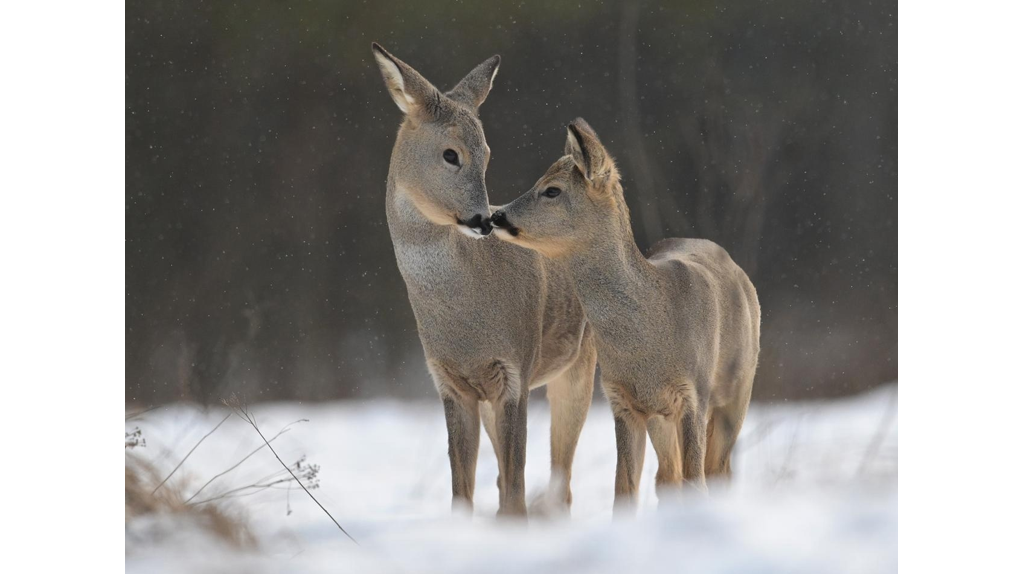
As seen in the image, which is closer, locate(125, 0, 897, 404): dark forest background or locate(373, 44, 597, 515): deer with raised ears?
locate(373, 44, 597, 515): deer with raised ears

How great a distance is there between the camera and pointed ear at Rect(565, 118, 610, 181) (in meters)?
6.28

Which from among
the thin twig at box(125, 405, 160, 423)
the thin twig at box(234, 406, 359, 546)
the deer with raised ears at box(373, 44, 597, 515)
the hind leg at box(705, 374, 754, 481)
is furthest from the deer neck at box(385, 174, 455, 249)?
the thin twig at box(125, 405, 160, 423)

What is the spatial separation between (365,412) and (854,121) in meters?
3.12

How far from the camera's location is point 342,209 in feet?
26.2

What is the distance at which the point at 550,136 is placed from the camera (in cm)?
750

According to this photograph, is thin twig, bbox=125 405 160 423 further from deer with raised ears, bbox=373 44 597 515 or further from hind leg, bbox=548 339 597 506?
hind leg, bbox=548 339 597 506

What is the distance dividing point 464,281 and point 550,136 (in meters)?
1.18

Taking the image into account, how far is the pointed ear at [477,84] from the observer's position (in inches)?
265

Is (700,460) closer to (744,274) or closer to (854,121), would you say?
(744,274)

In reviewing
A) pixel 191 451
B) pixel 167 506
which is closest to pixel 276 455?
pixel 191 451

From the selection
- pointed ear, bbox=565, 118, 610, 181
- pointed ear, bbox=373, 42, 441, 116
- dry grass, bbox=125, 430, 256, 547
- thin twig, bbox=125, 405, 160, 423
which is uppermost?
pointed ear, bbox=373, 42, 441, 116

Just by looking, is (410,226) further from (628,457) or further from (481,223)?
(628,457)

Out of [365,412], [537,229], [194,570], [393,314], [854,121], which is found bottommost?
[194,570]

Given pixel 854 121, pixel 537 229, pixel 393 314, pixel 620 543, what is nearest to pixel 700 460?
A: pixel 620 543
